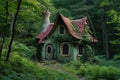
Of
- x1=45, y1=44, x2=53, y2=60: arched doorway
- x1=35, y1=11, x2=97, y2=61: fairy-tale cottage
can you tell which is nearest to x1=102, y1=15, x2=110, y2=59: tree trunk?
x1=35, y1=11, x2=97, y2=61: fairy-tale cottage

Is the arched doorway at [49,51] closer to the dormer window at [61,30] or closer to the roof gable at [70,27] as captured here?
the roof gable at [70,27]

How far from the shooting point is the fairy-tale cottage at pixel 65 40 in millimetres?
28266

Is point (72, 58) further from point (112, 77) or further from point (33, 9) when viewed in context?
point (33, 9)

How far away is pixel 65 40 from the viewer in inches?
1123

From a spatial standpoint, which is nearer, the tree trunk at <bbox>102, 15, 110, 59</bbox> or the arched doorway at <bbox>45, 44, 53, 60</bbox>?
the arched doorway at <bbox>45, 44, 53, 60</bbox>

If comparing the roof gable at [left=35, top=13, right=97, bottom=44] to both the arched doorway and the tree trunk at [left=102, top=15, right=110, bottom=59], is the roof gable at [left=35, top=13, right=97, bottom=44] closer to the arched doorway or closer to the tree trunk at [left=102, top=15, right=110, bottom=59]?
the arched doorway

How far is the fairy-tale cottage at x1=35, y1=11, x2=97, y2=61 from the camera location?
28266mm

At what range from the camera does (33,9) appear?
12219 mm

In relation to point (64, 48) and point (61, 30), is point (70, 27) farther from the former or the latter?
point (64, 48)

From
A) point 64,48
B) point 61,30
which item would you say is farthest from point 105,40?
point 61,30

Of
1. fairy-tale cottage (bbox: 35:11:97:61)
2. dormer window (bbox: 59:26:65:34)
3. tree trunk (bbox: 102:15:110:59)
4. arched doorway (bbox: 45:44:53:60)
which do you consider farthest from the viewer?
tree trunk (bbox: 102:15:110:59)

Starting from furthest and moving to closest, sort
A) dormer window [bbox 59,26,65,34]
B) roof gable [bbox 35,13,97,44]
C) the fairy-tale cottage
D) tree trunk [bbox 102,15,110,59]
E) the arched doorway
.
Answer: tree trunk [bbox 102,15,110,59], the arched doorway, dormer window [bbox 59,26,65,34], the fairy-tale cottage, roof gable [bbox 35,13,97,44]

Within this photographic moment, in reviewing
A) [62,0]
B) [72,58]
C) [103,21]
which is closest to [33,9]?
[72,58]

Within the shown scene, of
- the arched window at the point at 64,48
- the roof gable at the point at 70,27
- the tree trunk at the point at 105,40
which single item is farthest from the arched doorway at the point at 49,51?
the tree trunk at the point at 105,40
